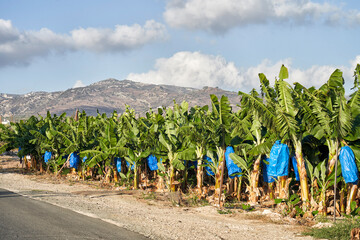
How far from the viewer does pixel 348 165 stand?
33.2 feet

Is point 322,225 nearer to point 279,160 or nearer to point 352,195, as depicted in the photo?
point 352,195

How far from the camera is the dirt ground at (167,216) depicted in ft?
29.6

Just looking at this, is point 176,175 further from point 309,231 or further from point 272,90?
point 309,231

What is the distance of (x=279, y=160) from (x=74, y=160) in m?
12.8

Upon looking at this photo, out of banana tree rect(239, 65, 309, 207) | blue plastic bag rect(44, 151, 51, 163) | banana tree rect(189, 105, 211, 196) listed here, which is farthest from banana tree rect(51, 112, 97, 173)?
banana tree rect(239, 65, 309, 207)

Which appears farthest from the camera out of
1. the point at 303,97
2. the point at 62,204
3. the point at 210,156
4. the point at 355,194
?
the point at 210,156

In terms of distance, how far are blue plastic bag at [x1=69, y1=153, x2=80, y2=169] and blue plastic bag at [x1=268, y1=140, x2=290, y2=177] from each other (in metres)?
12.5

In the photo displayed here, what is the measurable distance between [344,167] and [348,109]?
1599mm

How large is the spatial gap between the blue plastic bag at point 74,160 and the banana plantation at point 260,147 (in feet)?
1.71

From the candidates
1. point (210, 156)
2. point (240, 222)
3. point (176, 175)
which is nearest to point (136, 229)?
point (240, 222)

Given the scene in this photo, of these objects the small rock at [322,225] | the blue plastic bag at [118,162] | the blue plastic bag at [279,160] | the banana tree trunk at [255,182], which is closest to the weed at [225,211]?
the banana tree trunk at [255,182]

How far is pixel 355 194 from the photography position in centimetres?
1066

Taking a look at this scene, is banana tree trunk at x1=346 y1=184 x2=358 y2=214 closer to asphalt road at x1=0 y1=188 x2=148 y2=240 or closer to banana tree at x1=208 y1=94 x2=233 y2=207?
banana tree at x1=208 y1=94 x2=233 y2=207

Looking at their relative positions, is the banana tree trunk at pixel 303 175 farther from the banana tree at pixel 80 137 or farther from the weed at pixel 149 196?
the banana tree at pixel 80 137
